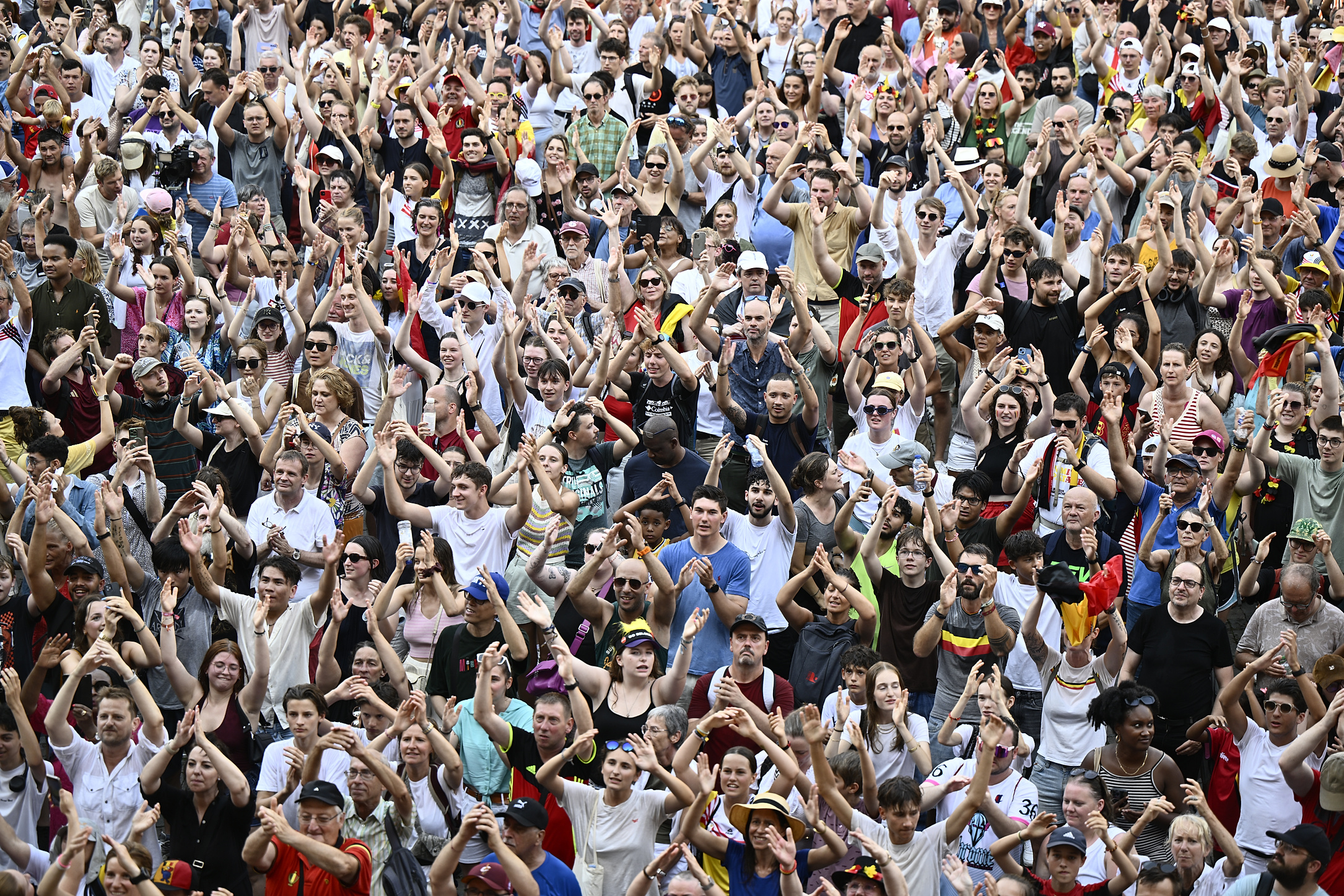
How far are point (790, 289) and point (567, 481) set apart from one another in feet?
7.05

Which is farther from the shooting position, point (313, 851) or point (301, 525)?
point (301, 525)

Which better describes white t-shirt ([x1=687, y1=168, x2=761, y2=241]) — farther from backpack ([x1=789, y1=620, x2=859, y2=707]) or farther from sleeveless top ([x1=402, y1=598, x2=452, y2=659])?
sleeveless top ([x1=402, y1=598, x2=452, y2=659])

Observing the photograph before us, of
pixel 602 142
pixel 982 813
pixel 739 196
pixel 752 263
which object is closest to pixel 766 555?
pixel 982 813

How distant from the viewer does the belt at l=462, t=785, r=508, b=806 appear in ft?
29.6

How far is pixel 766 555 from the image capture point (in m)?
10.6

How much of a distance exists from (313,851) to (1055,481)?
5.07 m

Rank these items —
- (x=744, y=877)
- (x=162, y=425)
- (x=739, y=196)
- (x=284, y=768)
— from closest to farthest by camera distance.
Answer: (x=744, y=877), (x=284, y=768), (x=162, y=425), (x=739, y=196)

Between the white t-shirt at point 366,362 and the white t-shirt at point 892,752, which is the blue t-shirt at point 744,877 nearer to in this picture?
the white t-shirt at point 892,752

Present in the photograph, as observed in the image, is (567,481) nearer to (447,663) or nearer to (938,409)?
(447,663)

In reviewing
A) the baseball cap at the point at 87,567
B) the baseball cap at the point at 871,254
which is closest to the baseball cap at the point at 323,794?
the baseball cap at the point at 87,567

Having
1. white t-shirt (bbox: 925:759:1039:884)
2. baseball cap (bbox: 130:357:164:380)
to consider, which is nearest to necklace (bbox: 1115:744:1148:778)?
white t-shirt (bbox: 925:759:1039:884)

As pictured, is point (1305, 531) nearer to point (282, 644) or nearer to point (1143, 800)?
point (1143, 800)

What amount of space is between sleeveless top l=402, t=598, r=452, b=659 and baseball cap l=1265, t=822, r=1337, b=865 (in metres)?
4.58

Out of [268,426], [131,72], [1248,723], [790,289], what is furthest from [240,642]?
[131,72]
